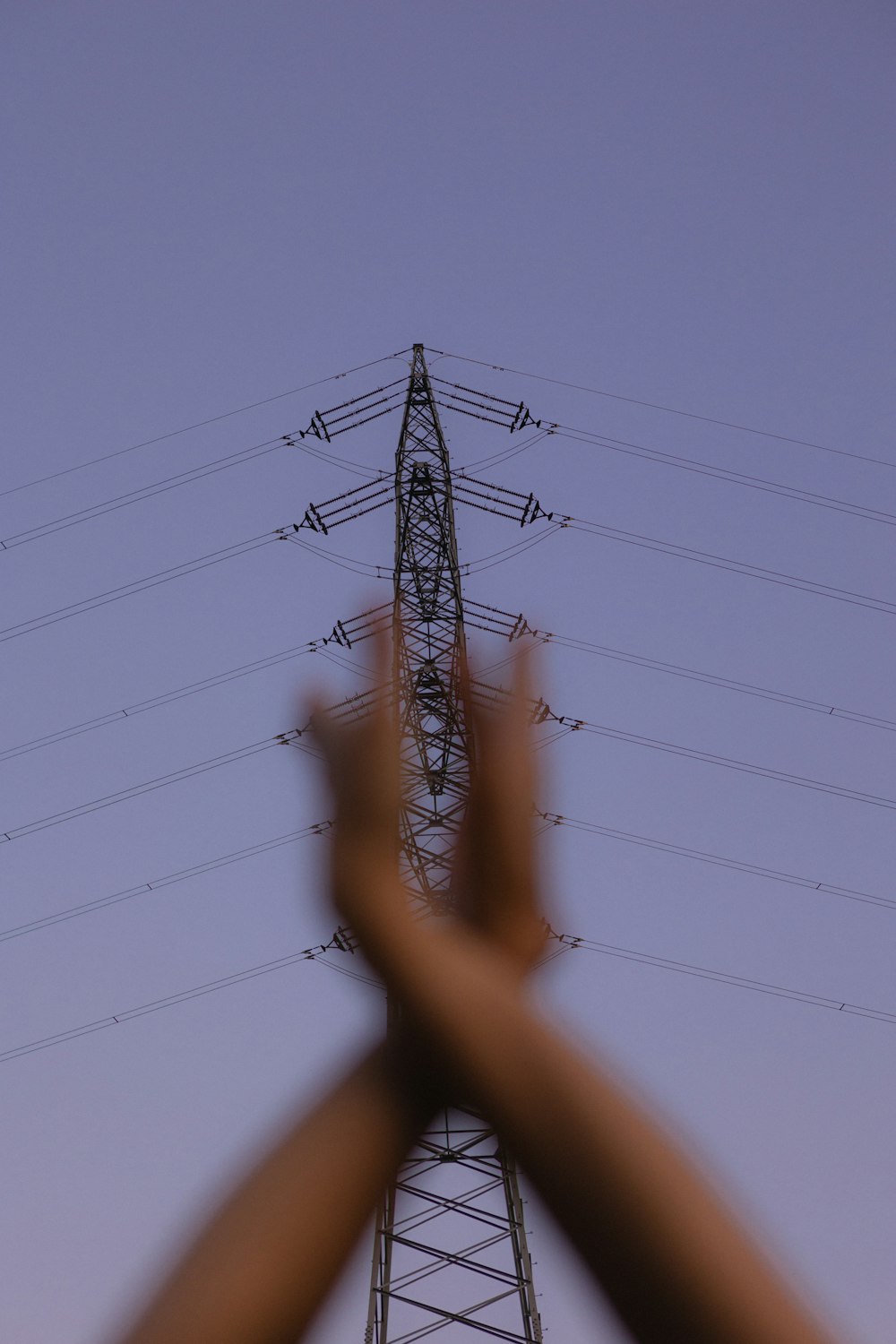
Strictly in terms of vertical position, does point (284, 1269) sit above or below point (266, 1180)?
below

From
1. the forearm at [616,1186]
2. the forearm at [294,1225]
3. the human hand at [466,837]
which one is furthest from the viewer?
the human hand at [466,837]

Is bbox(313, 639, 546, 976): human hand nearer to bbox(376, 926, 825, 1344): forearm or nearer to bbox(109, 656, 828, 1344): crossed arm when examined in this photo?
bbox(109, 656, 828, 1344): crossed arm

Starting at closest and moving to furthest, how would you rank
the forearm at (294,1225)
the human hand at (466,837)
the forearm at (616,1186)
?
1. the forearm at (616,1186)
2. the forearm at (294,1225)
3. the human hand at (466,837)

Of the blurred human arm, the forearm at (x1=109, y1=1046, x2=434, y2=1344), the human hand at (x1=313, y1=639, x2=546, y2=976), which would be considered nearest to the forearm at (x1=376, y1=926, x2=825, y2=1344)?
the blurred human arm

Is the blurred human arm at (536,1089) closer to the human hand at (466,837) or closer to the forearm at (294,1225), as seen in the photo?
the human hand at (466,837)

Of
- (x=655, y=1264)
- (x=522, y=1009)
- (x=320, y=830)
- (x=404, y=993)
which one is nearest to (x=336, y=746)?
(x=320, y=830)

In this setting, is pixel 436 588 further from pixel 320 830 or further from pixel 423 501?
pixel 320 830

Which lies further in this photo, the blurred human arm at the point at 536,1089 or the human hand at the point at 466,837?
the human hand at the point at 466,837

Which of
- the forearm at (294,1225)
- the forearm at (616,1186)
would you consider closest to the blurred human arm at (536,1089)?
the forearm at (616,1186)
